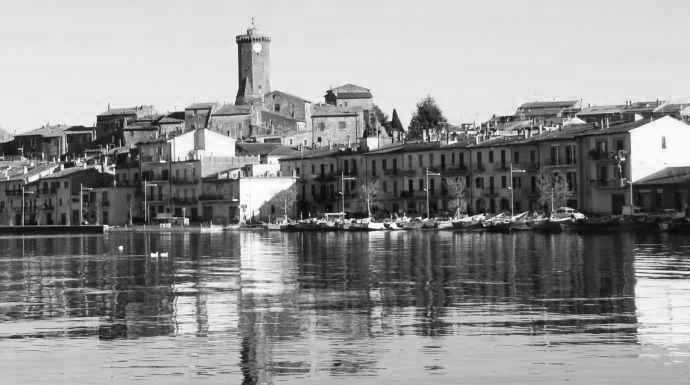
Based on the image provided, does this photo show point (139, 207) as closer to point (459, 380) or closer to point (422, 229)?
point (422, 229)

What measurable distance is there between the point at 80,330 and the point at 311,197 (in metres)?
111

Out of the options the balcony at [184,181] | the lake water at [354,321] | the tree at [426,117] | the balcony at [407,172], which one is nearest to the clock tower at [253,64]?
the tree at [426,117]

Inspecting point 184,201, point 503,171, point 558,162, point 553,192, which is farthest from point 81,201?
point 553,192

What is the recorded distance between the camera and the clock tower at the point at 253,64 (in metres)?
191

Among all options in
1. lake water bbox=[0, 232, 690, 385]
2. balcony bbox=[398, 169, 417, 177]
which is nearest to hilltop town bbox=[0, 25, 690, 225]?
balcony bbox=[398, 169, 417, 177]

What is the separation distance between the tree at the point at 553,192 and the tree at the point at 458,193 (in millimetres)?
9660

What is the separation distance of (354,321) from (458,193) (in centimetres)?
9123

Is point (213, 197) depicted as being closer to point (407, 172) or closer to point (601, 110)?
point (407, 172)

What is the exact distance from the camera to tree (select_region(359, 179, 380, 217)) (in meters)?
135

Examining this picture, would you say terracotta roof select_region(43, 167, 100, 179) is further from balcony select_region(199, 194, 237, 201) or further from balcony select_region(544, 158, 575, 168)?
balcony select_region(544, 158, 575, 168)

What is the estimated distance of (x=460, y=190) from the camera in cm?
12762

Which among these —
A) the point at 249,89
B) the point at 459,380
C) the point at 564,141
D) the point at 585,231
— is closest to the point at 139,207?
the point at 249,89

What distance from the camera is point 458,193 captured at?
127m

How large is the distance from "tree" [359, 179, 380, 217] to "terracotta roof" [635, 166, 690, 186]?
98.0 feet
